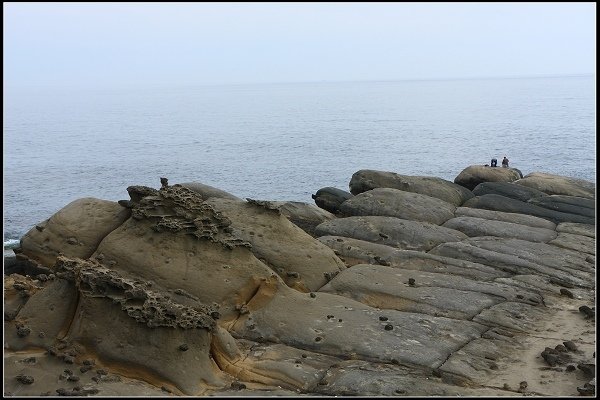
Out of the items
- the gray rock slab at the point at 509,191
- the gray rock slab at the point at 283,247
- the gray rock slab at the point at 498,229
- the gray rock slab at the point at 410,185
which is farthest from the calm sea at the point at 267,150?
the gray rock slab at the point at 498,229

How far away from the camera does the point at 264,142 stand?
83062mm

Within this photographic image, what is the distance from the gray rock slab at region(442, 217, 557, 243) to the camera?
23730 mm

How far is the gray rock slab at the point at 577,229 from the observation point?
2477cm

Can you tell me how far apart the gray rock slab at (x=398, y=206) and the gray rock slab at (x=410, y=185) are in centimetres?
160

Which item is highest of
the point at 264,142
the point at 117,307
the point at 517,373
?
the point at 264,142

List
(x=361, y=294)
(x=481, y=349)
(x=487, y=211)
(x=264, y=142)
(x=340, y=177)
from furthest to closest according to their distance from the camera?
(x=264, y=142)
(x=340, y=177)
(x=487, y=211)
(x=361, y=294)
(x=481, y=349)

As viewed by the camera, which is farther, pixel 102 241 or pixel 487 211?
pixel 487 211

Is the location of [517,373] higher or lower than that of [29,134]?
lower

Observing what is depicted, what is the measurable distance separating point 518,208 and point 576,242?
12.5ft

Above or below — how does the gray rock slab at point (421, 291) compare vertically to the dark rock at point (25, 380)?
above

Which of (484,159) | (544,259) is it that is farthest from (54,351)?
(484,159)

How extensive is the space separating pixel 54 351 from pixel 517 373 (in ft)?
27.9

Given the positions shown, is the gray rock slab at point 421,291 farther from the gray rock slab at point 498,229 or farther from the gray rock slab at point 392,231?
the gray rock slab at point 498,229

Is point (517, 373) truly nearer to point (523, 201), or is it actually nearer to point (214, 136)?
point (523, 201)
